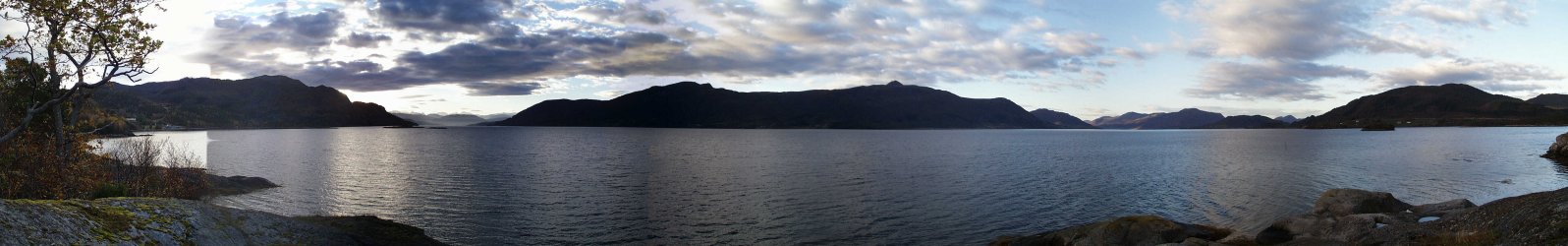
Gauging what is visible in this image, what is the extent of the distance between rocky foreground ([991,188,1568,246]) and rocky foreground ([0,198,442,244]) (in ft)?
94.1

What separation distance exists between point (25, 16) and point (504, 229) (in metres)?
20.5

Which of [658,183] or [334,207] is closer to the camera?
[334,207]

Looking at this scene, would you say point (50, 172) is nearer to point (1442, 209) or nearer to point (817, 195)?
point (817, 195)

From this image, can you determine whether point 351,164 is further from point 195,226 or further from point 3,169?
point 195,226

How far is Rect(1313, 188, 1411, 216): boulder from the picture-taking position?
36.5m

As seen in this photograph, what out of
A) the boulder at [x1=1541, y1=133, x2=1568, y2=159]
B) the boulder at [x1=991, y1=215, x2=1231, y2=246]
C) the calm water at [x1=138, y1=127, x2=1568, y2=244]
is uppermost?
the boulder at [x1=1541, y1=133, x2=1568, y2=159]

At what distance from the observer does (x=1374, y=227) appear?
95.9 feet

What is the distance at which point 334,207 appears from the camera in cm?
4797

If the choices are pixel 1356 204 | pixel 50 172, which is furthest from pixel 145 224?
pixel 1356 204

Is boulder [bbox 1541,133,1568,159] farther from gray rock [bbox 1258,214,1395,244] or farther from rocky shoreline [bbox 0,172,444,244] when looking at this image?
rocky shoreline [bbox 0,172,444,244]

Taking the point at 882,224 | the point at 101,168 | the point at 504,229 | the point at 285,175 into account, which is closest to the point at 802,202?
the point at 882,224

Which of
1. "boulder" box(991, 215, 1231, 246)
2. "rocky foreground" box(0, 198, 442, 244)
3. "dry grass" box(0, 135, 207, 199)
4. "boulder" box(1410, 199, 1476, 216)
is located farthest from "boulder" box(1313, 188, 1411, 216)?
"dry grass" box(0, 135, 207, 199)

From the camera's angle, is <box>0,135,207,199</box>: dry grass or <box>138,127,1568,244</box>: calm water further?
<box>138,127,1568,244</box>: calm water

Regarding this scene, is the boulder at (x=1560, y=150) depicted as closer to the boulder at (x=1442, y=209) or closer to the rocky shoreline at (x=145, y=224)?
the boulder at (x=1442, y=209)
